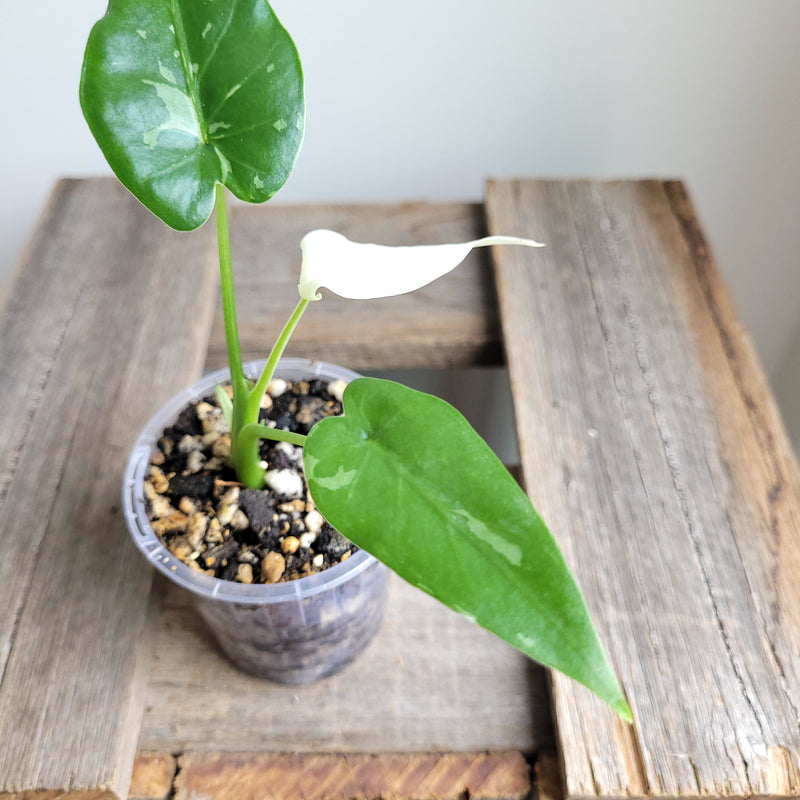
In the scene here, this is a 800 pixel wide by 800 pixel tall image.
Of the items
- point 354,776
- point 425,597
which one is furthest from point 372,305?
point 354,776

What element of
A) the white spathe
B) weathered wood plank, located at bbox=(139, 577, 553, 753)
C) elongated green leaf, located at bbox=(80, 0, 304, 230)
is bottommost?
weathered wood plank, located at bbox=(139, 577, 553, 753)

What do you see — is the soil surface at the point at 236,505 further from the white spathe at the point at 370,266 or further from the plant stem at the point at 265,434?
the white spathe at the point at 370,266

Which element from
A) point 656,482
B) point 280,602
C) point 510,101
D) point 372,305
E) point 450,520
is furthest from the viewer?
point 510,101

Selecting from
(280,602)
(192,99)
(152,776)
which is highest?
(192,99)

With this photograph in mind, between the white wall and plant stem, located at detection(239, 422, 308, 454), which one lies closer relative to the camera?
plant stem, located at detection(239, 422, 308, 454)

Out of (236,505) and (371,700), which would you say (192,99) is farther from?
(371,700)

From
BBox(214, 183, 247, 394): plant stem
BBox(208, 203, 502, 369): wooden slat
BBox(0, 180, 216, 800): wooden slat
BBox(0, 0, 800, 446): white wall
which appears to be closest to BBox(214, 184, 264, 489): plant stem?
BBox(214, 183, 247, 394): plant stem

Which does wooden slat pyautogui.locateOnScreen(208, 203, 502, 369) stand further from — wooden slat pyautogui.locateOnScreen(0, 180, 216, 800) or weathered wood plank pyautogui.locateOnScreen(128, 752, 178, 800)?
weathered wood plank pyautogui.locateOnScreen(128, 752, 178, 800)
